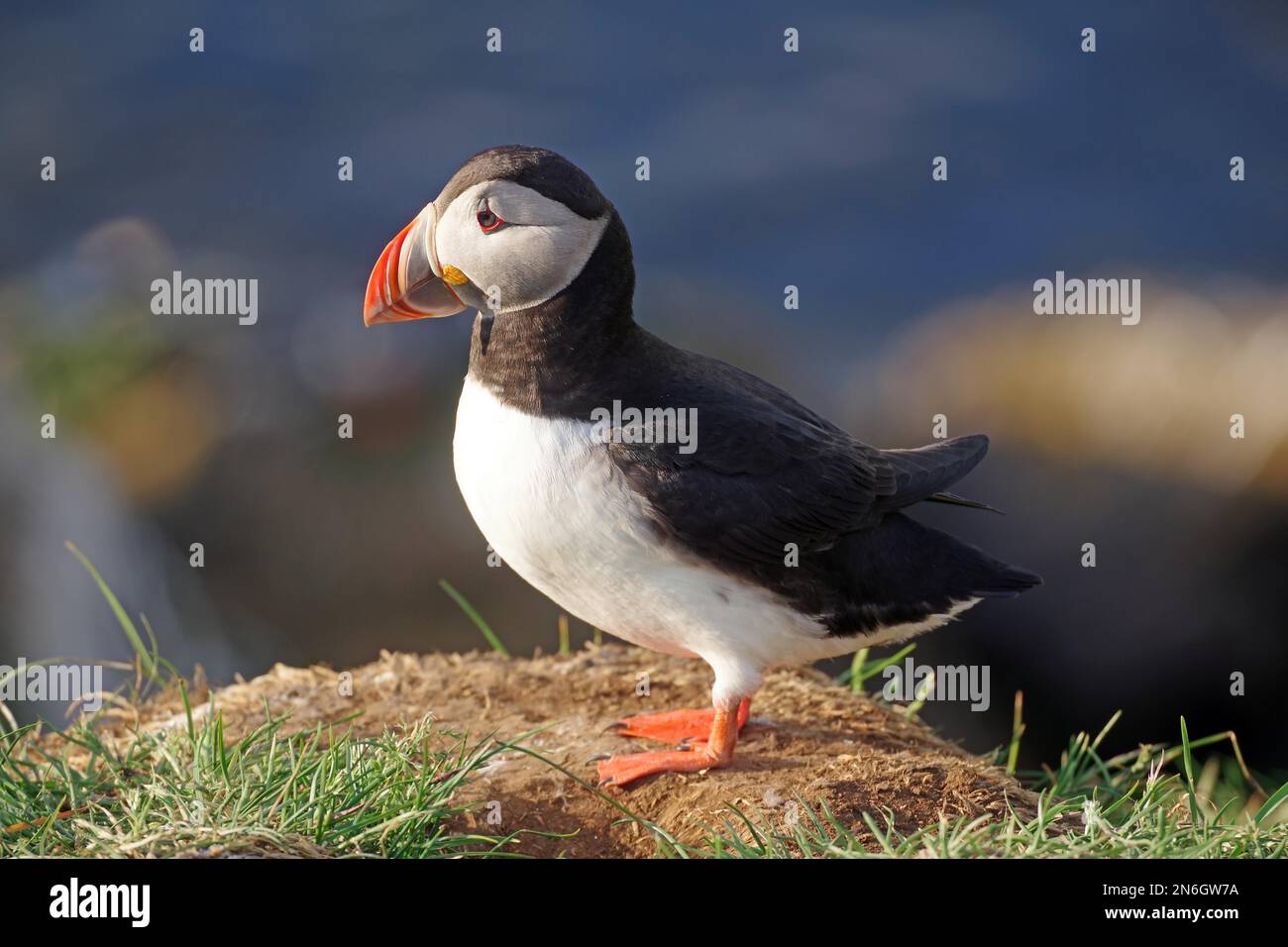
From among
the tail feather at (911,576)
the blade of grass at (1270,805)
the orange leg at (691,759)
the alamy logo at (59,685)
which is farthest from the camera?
the alamy logo at (59,685)

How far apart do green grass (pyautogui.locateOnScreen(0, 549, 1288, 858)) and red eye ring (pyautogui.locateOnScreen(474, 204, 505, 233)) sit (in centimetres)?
157

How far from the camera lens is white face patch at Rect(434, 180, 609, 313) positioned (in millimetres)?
3988

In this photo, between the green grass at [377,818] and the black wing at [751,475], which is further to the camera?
the black wing at [751,475]

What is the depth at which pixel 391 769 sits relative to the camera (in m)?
3.83

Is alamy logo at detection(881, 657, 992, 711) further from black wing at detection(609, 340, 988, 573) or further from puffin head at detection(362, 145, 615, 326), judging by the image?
puffin head at detection(362, 145, 615, 326)

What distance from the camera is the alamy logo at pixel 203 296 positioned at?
295 inches

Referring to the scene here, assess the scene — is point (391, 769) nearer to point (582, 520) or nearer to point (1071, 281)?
point (582, 520)

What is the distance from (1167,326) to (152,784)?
608 centimetres

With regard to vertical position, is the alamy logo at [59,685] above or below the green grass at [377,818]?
above

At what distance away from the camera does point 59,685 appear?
5766 mm
